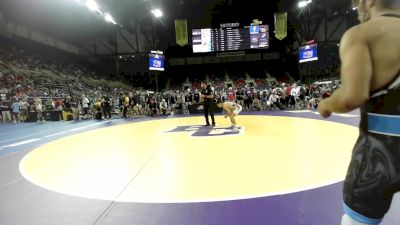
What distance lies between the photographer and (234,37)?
2134cm

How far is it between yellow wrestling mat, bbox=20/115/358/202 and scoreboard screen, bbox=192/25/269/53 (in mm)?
14786

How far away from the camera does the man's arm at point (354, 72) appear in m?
1.13

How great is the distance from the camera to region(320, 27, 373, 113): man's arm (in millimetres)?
1134

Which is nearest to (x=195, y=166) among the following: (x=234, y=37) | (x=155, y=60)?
(x=155, y=60)

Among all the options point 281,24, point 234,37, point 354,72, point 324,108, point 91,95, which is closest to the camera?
point 354,72

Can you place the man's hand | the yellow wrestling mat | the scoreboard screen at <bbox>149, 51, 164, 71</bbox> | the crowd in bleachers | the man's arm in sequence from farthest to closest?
the scoreboard screen at <bbox>149, 51, 164, 71</bbox>, the crowd in bleachers, the yellow wrestling mat, the man's hand, the man's arm

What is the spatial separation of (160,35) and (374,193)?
30026 mm

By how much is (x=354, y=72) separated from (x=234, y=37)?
20.9 m

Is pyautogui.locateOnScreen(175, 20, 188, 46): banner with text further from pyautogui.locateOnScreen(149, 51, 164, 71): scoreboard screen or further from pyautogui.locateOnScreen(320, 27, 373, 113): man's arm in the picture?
pyautogui.locateOnScreen(320, 27, 373, 113): man's arm

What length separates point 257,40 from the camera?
21.5 meters

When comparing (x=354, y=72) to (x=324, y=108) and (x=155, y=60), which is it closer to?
(x=324, y=108)

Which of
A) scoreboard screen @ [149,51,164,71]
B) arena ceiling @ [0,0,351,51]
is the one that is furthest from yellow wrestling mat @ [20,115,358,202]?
arena ceiling @ [0,0,351,51]

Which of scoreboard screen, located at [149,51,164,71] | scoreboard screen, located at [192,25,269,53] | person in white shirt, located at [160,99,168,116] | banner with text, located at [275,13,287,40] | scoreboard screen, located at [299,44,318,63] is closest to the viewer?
person in white shirt, located at [160,99,168,116]

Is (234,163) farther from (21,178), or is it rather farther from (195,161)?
(21,178)
